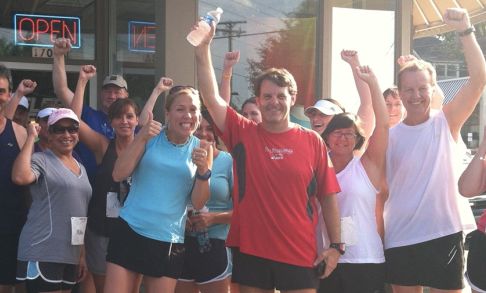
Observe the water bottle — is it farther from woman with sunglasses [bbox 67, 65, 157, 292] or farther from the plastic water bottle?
the plastic water bottle

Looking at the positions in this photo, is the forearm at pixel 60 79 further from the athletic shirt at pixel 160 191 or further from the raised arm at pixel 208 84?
the raised arm at pixel 208 84

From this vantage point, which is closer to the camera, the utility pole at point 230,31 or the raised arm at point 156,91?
the raised arm at point 156,91

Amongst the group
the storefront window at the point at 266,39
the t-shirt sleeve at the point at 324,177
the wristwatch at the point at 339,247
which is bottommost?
the wristwatch at the point at 339,247

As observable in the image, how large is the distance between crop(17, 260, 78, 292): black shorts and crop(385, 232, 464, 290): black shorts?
218cm

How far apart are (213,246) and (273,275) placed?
925 millimetres

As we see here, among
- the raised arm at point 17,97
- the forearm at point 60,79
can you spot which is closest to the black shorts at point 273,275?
the forearm at point 60,79

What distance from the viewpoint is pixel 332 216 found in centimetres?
367

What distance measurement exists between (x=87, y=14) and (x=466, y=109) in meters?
5.83

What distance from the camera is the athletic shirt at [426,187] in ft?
12.5

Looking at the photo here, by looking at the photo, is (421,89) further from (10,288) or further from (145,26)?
(145,26)

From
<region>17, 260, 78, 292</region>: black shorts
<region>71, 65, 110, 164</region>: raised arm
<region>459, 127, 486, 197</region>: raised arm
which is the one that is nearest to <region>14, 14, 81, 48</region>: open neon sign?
<region>71, 65, 110, 164</region>: raised arm

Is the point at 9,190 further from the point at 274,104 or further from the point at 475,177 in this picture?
the point at 475,177

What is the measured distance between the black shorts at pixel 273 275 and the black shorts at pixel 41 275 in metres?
1.30

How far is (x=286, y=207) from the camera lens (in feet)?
11.5
